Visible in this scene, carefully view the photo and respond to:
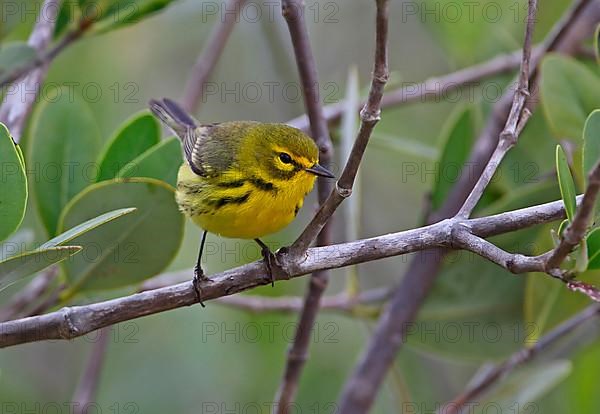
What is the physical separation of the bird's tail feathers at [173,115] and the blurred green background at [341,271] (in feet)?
1.18

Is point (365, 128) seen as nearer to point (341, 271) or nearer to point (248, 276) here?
point (248, 276)

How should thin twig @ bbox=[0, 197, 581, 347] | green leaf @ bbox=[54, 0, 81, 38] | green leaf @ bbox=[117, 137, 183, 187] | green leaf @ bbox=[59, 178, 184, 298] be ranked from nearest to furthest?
thin twig @ bbox=[0, 197, 581, 347] < green leaf @ bbox=[59, 178, 184, 298] < green leaf @ bbox=[117, 137, 183, 187] < green leaf @ bbox=[54, 0, 81, 38]

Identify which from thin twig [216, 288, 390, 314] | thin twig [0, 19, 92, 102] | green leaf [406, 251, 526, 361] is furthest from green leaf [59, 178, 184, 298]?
green leaf [406, 251, 526, 361]

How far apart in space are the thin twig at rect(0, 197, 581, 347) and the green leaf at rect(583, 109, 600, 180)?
0.11m

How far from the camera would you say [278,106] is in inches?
168

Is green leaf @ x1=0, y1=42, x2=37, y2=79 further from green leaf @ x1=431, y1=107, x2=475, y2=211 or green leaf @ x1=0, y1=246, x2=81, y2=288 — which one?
green leaf @ x1=431, y1=107, x2=475, y2=211

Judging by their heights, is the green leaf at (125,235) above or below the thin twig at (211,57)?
below

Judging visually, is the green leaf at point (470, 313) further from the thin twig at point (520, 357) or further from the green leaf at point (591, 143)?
the green leaf at point (591, 143)

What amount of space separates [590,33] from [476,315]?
121cm

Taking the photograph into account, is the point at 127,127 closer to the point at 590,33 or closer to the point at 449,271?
the point at 449,271

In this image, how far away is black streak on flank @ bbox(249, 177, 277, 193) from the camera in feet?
8.83

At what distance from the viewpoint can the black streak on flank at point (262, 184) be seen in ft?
8.83

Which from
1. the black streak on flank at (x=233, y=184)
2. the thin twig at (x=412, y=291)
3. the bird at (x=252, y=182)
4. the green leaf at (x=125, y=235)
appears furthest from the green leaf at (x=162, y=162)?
the thin twig at (x=412, y=291)

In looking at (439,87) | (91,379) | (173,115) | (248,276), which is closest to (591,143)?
(248,276)
